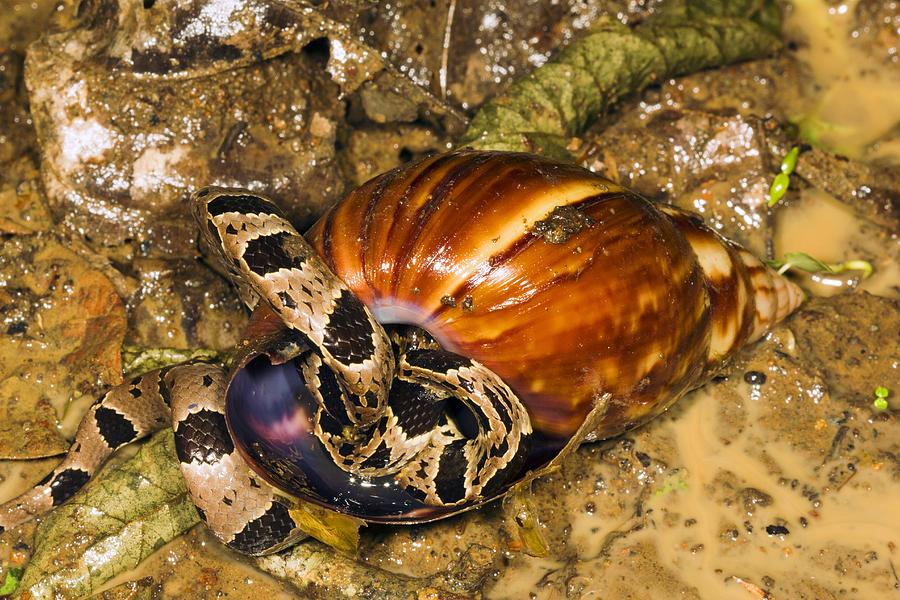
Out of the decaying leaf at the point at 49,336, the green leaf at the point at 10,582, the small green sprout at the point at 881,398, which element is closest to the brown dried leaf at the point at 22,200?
the decaying leaf at the point at 49,336

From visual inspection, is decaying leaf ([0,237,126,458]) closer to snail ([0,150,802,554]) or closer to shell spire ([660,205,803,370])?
snail ([0,150,802,554])

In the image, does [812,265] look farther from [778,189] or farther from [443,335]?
[443,335]

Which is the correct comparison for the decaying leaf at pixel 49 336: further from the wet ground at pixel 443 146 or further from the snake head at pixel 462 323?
the snake head at pixel 462 323

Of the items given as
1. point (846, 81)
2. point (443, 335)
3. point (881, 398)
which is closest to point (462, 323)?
point (443, 335)

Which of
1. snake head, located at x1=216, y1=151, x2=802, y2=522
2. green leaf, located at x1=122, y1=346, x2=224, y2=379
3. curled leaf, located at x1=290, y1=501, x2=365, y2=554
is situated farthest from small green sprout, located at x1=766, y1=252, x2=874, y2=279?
green leaf, located at x1=122, y1=346, x2=224, y2=379

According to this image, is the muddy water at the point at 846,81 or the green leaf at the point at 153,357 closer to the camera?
the green leaf at the point at 153,357

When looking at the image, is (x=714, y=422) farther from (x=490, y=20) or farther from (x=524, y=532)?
(x=490, y=20)
